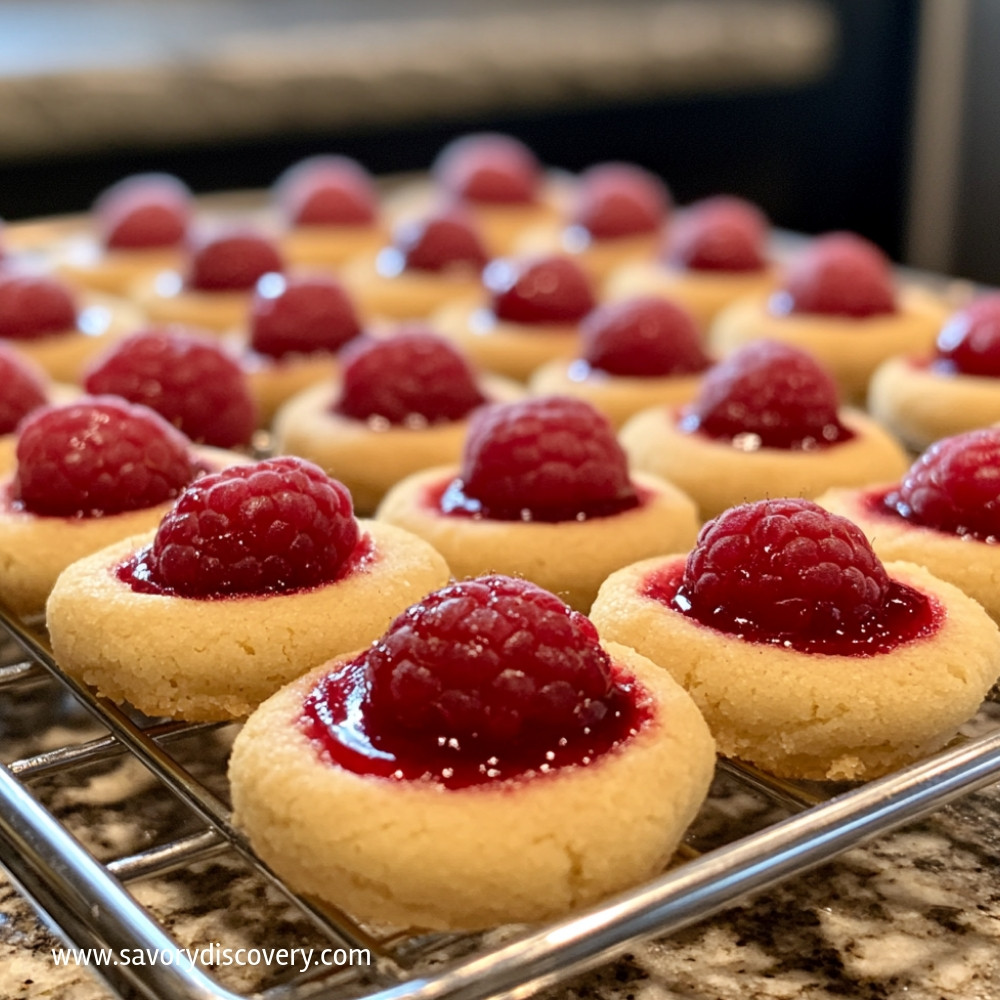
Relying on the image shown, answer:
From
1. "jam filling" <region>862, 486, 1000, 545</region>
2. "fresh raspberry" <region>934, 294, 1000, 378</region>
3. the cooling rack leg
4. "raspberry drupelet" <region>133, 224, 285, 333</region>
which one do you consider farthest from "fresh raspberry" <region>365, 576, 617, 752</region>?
"raspberry drupelet" <region>133, 224, 285, 333</region>

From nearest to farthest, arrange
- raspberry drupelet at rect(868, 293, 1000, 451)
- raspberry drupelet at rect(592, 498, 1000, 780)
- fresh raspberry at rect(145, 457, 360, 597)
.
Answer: raspberry drupelet at rect(592, 498, 1000, 780) → fresh raspberry at rect(145, 457, 360, 597) → raspberry drupelet at rect(868, 293, 1000, 451)

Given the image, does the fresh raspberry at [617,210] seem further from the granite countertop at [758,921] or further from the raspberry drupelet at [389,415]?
the granite countertop at [758,921]

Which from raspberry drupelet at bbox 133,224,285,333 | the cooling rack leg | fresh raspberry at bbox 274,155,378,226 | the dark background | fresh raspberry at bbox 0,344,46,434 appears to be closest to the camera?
the cooling rack leg

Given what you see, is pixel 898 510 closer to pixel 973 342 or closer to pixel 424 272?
pixel 973 342

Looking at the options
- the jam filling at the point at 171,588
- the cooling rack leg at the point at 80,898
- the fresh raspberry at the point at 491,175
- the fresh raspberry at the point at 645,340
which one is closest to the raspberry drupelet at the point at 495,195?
the fresh raspberry at the point at 491,175

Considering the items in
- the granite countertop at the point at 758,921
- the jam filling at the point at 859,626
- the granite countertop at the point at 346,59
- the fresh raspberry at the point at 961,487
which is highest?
the granite countertop at the point at 346,59

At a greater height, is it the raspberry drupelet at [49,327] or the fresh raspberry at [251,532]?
the fresh raspberry at [251,532]

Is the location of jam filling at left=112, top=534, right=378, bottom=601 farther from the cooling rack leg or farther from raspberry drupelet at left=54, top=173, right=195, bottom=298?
raspberry drupelet at left=54, top=173, right=195, bottom=298
